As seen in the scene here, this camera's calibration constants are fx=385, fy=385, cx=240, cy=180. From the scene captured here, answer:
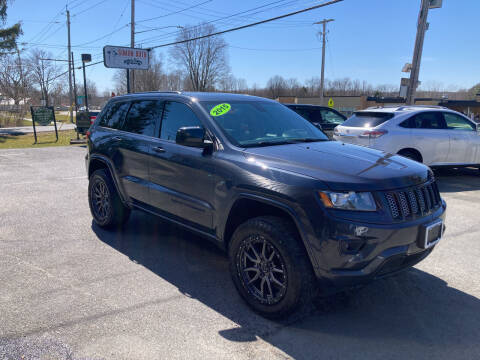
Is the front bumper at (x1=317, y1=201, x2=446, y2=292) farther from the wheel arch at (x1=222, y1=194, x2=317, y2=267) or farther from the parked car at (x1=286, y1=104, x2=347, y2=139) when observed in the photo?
the parked car at (x1=286, y1=104, x2=347, y2=139)

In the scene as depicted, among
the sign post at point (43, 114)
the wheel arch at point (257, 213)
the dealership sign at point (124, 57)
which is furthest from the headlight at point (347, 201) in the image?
the dealership sign at point (124, 57)

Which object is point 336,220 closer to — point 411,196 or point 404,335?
point 411,196

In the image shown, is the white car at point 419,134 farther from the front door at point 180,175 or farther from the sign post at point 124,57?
the sign post at point 124,57

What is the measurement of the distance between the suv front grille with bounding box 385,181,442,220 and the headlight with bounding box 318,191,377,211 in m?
0.18

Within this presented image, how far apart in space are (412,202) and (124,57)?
21688mm

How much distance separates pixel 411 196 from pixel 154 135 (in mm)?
2710

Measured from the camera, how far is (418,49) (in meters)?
13.2

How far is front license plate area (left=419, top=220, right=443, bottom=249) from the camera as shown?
115 inches

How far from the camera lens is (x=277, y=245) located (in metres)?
2.89

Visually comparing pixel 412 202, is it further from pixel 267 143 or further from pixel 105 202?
pixel 105 202

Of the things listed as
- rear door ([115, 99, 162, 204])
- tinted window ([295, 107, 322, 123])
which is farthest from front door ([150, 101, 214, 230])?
tinted window ([295, 107, 322, 123])

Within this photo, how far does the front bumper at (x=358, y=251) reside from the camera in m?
2.66

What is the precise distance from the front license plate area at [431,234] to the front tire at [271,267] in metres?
0.88

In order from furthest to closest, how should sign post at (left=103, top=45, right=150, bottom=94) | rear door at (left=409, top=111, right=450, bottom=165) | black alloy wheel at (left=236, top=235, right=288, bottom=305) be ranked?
1. sign post at (left=103, top=45, right=150, bottom=94)
2. rear door at (left=409, top=111, right=450, bottom=165)
3. black alloy wheel at (left=236, top=235, right=288, bottom=305)
